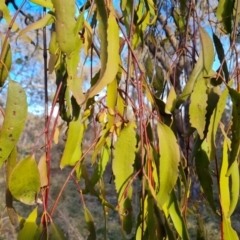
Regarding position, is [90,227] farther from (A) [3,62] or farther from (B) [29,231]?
(A) [3,62]

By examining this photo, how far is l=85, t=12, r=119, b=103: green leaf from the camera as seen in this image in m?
0.38

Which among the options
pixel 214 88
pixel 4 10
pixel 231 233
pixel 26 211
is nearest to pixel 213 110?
pixel 214 88

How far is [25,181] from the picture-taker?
44 cm

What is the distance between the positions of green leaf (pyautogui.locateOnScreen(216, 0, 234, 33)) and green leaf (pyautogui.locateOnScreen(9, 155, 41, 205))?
1.17 ft

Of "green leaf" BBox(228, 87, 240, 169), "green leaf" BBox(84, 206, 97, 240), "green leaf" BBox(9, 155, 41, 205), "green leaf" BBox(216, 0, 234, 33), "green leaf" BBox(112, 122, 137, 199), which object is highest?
"green leaf" BBox(216, 0, 234, 33)

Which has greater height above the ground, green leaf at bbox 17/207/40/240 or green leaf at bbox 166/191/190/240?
green leaf at bbox 166/191/190/240

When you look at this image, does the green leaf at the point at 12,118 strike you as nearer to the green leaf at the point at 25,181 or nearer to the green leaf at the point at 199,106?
the green leaf at the point at 25,181

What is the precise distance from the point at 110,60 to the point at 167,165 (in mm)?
137

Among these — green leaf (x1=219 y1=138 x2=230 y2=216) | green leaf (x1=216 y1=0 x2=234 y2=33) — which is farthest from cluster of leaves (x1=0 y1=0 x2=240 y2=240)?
green leaf (x1=216 y1=0 x2=234 y2=33)

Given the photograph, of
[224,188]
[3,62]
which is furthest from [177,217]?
[3,62]

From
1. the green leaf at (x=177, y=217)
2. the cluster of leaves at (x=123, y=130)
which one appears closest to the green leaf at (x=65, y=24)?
the cluster of leaves at (x=123, y=130)

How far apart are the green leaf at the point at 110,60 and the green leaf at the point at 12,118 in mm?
92

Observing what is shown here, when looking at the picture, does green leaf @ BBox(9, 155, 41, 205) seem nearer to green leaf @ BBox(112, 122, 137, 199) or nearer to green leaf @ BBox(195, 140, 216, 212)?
green leaf @ BBox(112, 122, 137, 199)

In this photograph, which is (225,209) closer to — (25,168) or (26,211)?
(25,168)
